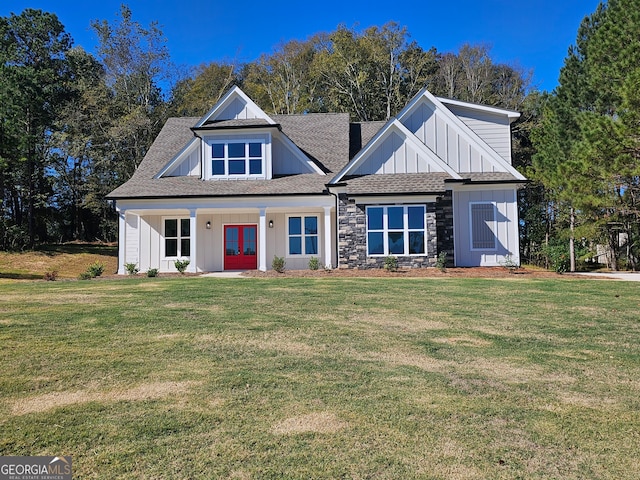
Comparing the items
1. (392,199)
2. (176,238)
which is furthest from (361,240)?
(176,238)

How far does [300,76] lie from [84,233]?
66.9ft

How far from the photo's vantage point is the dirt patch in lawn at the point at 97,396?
13.5 feet

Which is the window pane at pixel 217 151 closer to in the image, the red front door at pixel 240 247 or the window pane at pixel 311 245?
the red front door at pixel 240 247

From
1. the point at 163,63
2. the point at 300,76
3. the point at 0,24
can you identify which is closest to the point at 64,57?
the point at 0,24

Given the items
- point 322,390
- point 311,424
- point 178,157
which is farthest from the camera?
point 178,157

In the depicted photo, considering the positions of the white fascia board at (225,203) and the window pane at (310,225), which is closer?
the white fascia board at (225,203)

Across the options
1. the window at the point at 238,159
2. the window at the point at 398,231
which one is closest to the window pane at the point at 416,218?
the window at the point at 398,231

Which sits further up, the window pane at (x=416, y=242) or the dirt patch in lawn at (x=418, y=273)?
the window pane at (x=416, y=242)

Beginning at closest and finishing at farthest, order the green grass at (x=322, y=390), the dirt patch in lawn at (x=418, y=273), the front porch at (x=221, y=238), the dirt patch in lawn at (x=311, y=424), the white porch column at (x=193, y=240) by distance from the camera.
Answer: the green grass at (x=322, y=390) → the dirt patch in lawn at (x=311, y=424) → the dirt patch in lawn at (x=418, y=273) → the white porch column at (x=193, y=240) → the front porch at (x=221, y=238)

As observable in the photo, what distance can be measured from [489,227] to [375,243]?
175 inches

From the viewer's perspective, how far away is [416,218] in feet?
54.1

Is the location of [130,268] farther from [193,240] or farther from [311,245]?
[311,245]

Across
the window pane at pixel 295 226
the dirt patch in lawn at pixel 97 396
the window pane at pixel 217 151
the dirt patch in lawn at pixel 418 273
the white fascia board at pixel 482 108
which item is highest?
the white fascia board at pixel 482 108

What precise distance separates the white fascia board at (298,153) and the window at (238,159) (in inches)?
41.0
